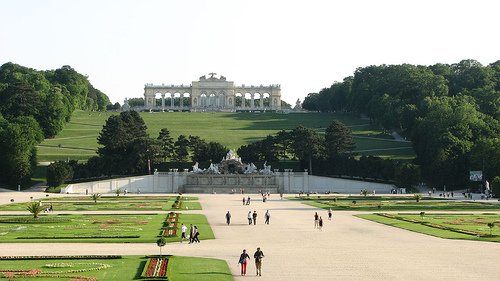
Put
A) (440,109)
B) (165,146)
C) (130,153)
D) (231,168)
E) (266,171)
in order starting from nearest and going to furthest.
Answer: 1. (440,109)
2. (266,171)
3. (130,153)
4. (231,168)
5. (165,146)

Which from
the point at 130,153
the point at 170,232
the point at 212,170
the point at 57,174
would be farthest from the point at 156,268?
the point at 130,153

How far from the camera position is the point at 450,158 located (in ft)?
Answer: 255

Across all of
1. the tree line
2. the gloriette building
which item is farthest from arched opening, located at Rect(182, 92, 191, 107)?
the tree line

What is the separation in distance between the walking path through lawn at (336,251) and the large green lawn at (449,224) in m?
1.15

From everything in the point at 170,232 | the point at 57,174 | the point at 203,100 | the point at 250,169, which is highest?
the point at 203,100

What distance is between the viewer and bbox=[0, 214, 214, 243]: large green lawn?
31844 millimetres

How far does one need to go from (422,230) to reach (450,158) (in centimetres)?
4325

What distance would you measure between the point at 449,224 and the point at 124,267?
20333 millimetres

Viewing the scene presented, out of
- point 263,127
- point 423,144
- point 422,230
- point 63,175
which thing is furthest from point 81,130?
point 422,230

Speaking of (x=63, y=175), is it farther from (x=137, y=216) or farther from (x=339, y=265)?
(x=339, y=265)

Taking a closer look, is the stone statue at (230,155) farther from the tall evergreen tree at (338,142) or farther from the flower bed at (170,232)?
the flower bed at (170,232)

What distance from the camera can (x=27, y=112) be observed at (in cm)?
10000

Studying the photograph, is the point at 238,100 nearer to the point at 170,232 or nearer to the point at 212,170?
the point at 212,170

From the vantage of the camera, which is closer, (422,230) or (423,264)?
(423,264)
